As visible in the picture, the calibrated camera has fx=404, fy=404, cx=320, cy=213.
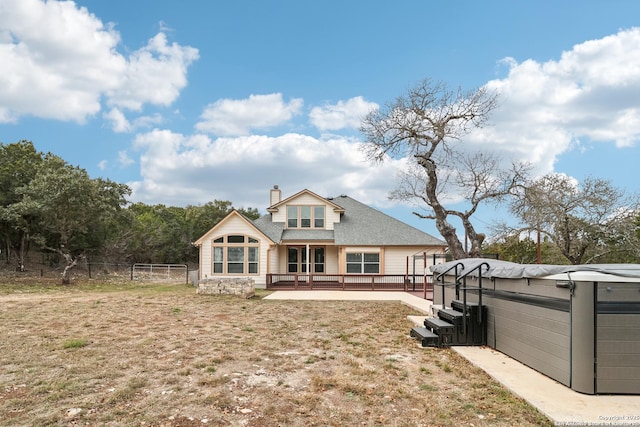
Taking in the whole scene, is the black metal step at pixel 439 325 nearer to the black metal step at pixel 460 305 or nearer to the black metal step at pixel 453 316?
the black metal step at pixel 453 316

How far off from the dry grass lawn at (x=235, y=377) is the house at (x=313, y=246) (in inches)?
442

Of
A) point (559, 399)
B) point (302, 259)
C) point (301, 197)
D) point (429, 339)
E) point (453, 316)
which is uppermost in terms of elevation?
point (301, 197)

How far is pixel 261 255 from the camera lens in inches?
843

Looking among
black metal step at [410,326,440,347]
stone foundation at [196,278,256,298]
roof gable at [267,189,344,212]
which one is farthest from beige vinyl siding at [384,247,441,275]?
black metal step at [410,326,440,347]

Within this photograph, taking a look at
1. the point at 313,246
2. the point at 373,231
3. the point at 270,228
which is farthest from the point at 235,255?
the point at 373,231

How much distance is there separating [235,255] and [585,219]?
16.6 metres

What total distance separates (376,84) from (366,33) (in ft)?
6.27

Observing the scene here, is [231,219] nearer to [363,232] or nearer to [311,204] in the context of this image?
[311,204]

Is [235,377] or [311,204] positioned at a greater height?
[311,204]

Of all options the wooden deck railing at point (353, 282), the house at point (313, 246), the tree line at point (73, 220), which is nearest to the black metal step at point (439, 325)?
the house at point (313, 246)

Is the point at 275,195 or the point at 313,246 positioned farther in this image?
the point at 275,195

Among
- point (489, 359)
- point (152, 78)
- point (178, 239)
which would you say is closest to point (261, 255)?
point (152, 78)

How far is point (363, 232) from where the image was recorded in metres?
23.2

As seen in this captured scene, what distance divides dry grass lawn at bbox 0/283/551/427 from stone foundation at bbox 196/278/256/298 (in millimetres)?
5998
